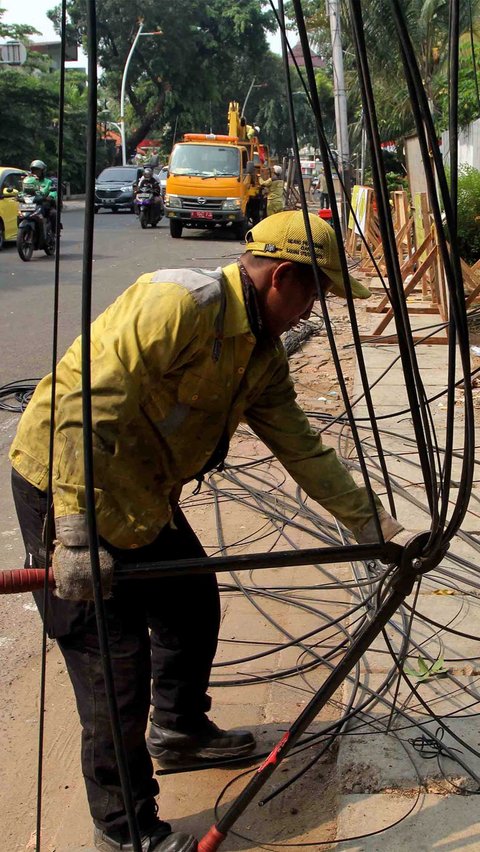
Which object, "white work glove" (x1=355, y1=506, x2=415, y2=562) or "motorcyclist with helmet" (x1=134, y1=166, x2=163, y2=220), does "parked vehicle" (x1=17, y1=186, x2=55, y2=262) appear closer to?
"motorcyclist with helmet" (x1=134, y1=166, x2=163, y2=220)

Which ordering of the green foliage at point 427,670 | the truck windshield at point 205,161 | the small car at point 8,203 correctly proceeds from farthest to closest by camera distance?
1. the truck windshield at point 205,161
2. the small car at point 8,203
3. the green foliage at point 427,670

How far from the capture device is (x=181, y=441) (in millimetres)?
2178

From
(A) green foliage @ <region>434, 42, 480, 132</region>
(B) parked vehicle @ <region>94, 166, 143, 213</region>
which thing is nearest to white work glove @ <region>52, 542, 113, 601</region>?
(A) green foliage @ <region>434, 42, 480, 132</region>

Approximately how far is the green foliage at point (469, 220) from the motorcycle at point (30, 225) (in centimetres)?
700

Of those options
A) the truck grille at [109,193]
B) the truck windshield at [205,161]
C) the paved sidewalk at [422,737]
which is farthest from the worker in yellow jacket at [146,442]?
the truck grille at [109,193]

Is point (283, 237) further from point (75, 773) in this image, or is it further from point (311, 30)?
point (311, 30)

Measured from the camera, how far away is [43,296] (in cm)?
1116

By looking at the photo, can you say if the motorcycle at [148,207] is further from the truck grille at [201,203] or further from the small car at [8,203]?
the small car at [8,203]

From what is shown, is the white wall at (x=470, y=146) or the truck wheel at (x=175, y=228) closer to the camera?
the white wall at (x=470, y=146)

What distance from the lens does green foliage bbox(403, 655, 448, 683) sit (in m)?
2.95

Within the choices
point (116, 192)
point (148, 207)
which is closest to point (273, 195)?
point (148, 207)

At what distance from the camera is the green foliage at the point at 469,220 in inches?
401

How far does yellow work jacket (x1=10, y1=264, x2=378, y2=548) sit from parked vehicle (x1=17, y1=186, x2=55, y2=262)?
12867 mm

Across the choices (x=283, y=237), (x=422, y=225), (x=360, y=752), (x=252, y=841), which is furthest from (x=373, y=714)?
(x=422, y=225)
